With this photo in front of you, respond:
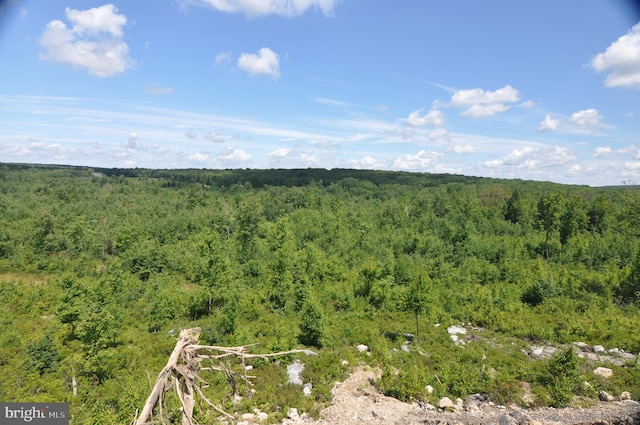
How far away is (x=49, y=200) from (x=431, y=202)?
80942mm

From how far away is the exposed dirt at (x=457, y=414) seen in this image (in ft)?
44.2

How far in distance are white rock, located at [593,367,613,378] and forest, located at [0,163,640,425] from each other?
17.1 inches

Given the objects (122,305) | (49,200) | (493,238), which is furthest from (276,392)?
(49,200)

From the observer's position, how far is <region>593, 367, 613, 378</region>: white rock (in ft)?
56.6

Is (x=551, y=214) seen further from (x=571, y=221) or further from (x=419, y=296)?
(x=419, y=296)

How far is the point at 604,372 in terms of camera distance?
17469 mm

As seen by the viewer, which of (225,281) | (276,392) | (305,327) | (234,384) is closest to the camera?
(234,384)

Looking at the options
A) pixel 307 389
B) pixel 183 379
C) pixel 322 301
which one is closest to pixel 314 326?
pixel 307 389

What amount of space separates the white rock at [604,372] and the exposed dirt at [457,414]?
7.79ft

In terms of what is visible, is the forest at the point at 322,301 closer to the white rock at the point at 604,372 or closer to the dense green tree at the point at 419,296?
the dense green tree at the point at 419,296

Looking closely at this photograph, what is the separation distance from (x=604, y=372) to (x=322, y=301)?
18.9m

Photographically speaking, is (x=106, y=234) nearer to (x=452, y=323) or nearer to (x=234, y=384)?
(x=452, y=323)

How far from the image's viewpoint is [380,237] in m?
49.9

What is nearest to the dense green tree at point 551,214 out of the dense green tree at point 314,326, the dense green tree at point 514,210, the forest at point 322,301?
the forest at point 322,301
